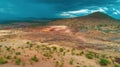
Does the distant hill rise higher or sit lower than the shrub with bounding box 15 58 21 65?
lower

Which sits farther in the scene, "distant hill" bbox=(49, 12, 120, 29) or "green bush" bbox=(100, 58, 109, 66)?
"distant hill" bbox=(49, 12, 120, 29)

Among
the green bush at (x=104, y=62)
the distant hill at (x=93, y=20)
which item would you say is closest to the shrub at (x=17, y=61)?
the green bush at (x=104, y=62)

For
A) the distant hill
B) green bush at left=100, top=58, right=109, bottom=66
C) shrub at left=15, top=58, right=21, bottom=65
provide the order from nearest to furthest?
shrub at left=15, top=58, right=21, bottom=65, green bush at left=100, top=58, right=109, bottom=66, the distant hill

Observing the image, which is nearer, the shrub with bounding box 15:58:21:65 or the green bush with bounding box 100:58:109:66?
the shrub with bounding box 15:58:21:65

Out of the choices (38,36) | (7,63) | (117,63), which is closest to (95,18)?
(38,36)

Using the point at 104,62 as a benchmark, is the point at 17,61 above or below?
→ above

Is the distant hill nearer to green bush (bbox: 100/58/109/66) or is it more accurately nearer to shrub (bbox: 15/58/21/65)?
green bush (bbox: 100/58/109/66)

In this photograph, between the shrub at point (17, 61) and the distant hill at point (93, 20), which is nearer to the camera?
the shrub at point (17, 61)

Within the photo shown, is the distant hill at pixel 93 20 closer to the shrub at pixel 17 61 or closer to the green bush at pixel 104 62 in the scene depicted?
the green bush at pixel 104 62

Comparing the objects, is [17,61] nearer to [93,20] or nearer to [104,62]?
[104,62]

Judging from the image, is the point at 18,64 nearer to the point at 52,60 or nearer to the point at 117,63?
the point at 52,60

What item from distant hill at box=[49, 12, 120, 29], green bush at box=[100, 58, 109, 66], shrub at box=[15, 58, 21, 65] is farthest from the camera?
distant hill at box=[49, 12, 120, 29]

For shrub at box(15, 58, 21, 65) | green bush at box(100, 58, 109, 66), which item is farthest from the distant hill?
shrub at box(15, 58, 21, 65)

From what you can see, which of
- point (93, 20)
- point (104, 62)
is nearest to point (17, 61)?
point (104, 62)
